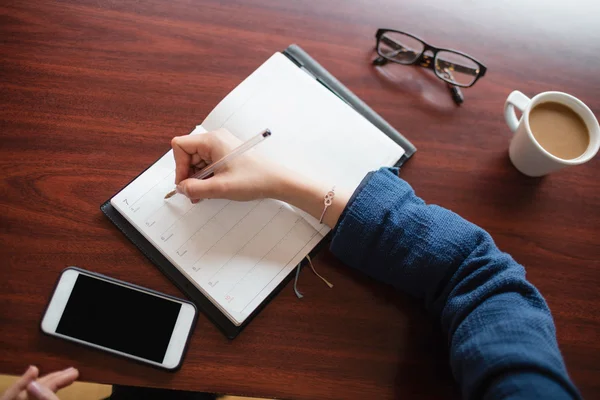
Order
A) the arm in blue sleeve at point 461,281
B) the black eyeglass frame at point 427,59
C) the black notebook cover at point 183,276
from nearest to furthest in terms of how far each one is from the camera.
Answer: the arm in blue sleeve at point 461,281
the black notebook cover at point 183,276
the black eyeglass frame at point 427,59

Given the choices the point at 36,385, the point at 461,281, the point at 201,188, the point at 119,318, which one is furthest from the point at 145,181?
the point at 461,281

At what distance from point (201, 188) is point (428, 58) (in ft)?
1.62

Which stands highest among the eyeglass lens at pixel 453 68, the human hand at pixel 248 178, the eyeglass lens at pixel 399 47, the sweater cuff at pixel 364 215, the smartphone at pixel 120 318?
the eyeglass lens at pixel 399 47

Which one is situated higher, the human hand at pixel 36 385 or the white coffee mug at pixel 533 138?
the white coffee mug at pixel 533 138

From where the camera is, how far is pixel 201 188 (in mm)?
677

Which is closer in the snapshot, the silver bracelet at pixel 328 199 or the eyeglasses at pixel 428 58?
the silver bracelet at pixel 328 199

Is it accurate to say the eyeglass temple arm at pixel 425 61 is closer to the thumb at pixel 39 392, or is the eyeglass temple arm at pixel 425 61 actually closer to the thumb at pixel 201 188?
the thumb at pixel 201 188

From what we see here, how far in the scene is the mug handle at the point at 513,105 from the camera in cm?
74

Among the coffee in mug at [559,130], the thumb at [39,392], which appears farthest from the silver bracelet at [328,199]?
the thumb at [39,392]

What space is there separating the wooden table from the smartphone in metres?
0.02

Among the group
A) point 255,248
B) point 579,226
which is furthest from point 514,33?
point 255,248

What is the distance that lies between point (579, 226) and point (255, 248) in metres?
0.56

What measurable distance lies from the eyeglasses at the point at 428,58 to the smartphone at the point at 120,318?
577 mm

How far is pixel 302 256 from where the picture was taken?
2.35 ft
